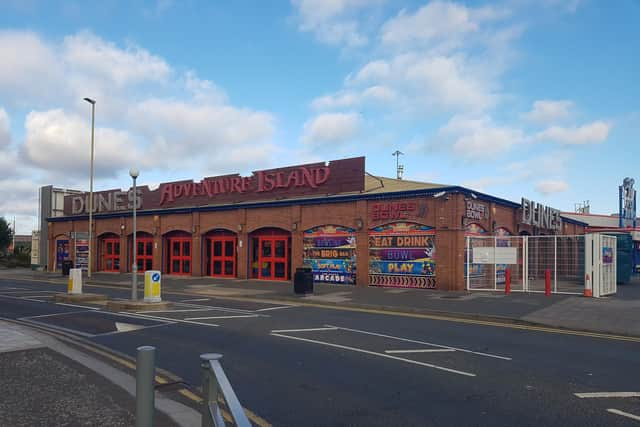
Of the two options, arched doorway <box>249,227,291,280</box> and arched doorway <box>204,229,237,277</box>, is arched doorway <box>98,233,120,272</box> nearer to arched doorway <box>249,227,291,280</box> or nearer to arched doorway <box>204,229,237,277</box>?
arched doorway <box>204,229,237,277</box>

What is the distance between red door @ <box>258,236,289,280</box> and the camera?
96.0 ft

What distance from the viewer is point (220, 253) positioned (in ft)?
107

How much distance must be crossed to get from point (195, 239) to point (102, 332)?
21205 mm

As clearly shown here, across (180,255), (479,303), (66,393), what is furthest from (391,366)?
(180,255)

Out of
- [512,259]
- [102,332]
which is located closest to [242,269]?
[512,259]

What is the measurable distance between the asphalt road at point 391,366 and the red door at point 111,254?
2611 cm

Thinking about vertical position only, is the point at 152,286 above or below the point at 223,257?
below

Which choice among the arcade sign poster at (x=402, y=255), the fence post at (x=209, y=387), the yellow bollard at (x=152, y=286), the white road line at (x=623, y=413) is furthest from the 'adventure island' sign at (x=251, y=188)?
the fence post at (x=209, y=387)

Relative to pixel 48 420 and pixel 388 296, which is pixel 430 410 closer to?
pixel 48 420

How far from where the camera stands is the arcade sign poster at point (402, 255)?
23.3 metres

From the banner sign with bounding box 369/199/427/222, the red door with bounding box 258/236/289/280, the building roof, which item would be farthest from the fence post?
the building roof

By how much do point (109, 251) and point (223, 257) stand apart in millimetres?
14288

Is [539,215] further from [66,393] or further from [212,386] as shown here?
[212,386]

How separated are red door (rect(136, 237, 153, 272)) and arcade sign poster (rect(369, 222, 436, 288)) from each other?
19.4 meters
